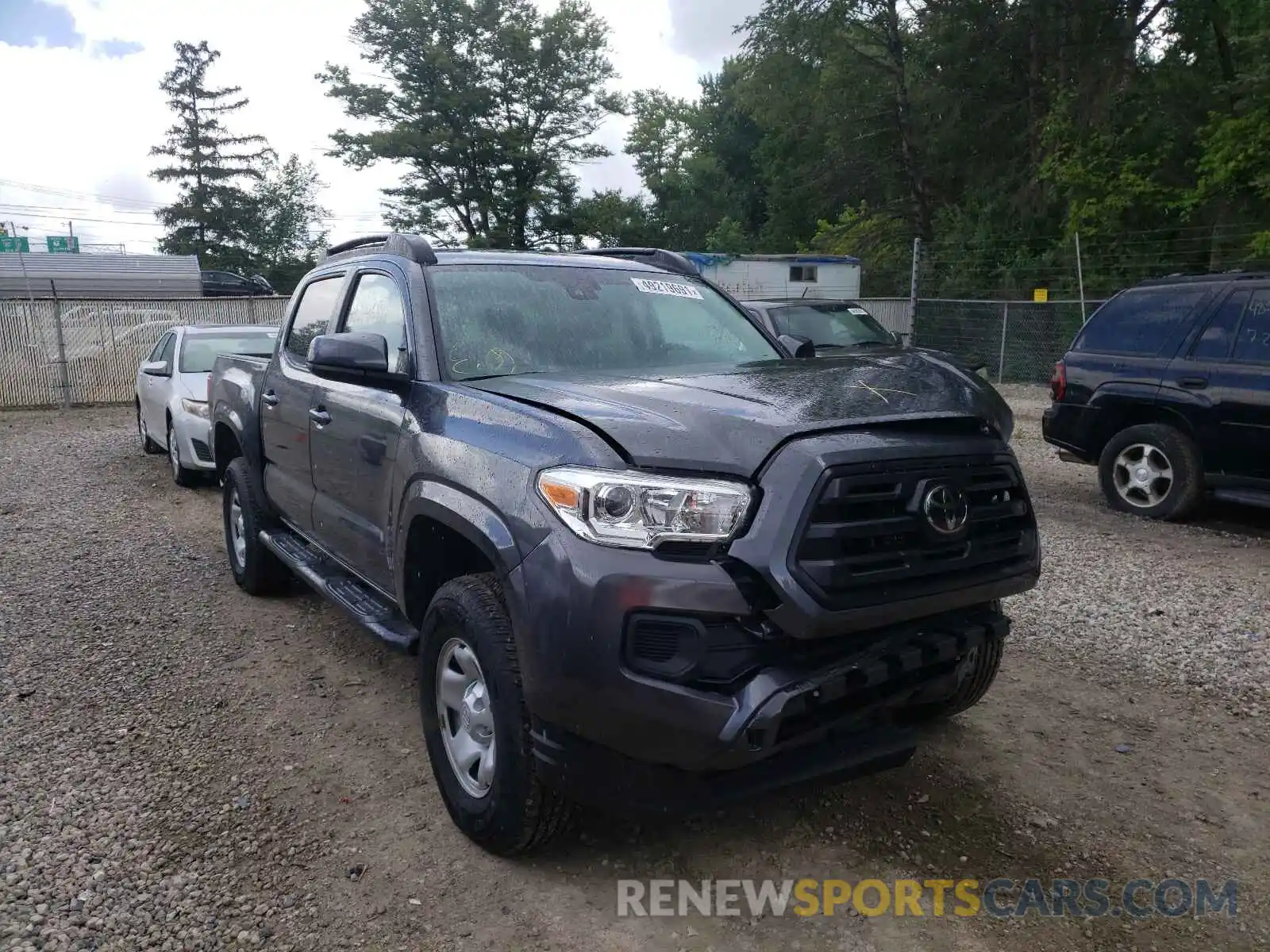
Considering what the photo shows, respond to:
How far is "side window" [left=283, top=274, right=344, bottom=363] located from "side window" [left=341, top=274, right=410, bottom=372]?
0.92 ft

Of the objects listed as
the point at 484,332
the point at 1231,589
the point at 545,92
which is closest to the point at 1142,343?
the point at 1231,589

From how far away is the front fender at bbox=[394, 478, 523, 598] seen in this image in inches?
109

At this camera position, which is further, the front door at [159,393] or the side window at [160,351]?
the side window at [160,351]

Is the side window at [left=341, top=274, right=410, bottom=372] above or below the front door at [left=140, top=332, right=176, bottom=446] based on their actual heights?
above

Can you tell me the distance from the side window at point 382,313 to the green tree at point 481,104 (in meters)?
37.8

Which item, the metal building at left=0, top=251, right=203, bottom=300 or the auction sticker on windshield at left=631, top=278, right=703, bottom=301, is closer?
the auction sticker on windshield at left=631, top=278, right=703, bottom=301

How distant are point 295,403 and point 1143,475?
256 inches

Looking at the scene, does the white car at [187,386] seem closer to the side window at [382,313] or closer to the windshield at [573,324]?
the side window at [382,313]

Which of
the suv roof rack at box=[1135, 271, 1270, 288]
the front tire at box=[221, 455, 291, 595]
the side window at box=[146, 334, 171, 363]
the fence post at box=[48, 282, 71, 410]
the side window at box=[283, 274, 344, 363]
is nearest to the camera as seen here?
the side window at box=[283, 274, 344, 363]

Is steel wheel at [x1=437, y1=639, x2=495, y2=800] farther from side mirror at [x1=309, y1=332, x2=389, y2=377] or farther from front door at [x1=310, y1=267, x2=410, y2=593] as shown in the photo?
side mirror at [x1=309, y1=332, x2=389, y2=377]

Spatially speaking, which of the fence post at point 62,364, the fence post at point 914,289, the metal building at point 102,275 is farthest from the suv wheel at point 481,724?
the metal building at point 102,275

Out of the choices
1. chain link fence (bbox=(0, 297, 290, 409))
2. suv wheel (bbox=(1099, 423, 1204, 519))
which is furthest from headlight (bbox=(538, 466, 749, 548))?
chain link fence (bbox=(0, 297, 290, 409))

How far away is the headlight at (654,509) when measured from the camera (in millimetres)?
2555

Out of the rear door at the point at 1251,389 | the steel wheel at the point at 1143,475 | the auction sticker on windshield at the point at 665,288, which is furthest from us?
the steel wheel at the point at 1143,475
